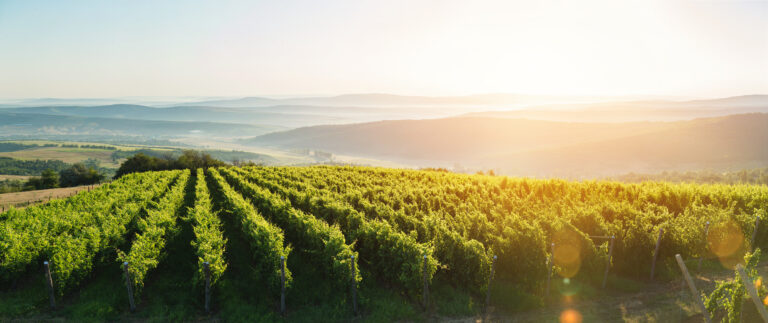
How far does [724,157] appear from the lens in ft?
455

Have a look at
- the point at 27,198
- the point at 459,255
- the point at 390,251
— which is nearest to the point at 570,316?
the point at 459,255

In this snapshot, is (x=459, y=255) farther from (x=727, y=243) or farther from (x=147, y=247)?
(x=727, y=243)

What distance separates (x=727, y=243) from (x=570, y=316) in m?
11.5

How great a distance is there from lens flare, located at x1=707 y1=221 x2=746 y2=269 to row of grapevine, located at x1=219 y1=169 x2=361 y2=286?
16.8 meters

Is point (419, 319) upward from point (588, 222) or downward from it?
downward

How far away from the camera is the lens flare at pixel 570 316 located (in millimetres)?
11824

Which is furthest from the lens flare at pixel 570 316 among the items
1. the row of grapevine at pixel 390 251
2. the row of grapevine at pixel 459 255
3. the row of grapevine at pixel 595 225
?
the row of grapevine at pixel 390 251

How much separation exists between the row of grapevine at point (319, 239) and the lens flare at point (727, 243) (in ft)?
55.1

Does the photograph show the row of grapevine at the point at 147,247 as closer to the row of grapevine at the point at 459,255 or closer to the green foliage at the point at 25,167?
the row of grapevine at the point at 459,255

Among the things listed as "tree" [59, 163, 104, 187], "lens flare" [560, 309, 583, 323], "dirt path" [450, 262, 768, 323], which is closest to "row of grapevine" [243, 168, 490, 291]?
"dirt path" [450, 262, 768, 323]

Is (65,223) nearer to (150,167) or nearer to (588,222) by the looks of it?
(588,222)

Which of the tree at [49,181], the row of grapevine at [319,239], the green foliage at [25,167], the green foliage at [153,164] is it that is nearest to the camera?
the row of grapevine at [319,239]

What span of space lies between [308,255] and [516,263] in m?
9.12

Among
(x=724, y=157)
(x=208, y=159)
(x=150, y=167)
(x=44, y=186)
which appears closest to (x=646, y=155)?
(x=724, y=157)
